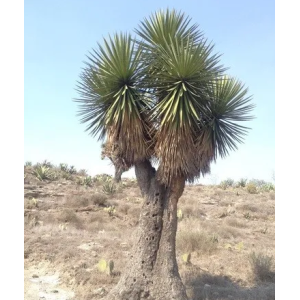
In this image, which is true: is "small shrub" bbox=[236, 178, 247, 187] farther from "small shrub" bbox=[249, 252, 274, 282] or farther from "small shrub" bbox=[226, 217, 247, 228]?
"small shrub" bbox=[249, 252, 274, 282]

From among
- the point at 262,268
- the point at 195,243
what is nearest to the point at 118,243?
the point at 195,243

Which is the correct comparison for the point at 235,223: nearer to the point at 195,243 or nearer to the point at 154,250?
the point at 195,243

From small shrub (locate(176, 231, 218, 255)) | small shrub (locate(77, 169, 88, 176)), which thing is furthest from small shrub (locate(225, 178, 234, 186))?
small shrub (locate(176, 231, 218, 255))

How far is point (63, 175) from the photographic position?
Result: 993 inches

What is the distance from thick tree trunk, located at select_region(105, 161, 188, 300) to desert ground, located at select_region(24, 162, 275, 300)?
1.27m

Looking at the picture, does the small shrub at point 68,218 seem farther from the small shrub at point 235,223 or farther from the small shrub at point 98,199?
the small shrub at point 235,223

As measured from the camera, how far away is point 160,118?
6.38m

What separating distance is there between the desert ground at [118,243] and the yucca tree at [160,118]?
5.14 ft

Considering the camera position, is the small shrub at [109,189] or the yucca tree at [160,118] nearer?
the yucca tree at [160,118]

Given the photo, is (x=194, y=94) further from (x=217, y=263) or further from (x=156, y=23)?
(x=217, y=263)

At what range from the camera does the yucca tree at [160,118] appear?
610cm

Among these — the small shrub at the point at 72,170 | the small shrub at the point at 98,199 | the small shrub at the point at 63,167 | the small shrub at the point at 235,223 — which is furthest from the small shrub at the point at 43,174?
the small shrub at the point at 235,223

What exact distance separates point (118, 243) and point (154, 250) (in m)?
5.25
